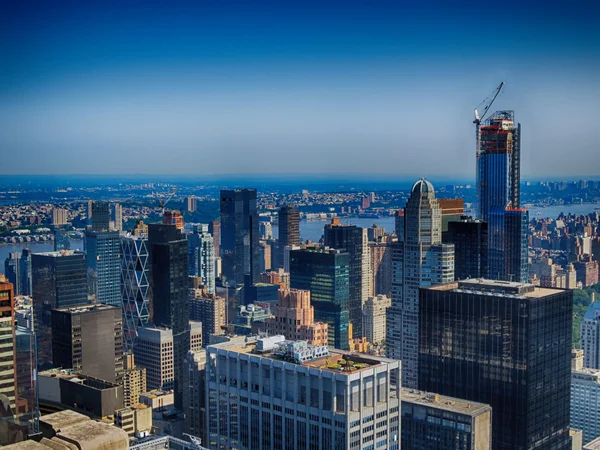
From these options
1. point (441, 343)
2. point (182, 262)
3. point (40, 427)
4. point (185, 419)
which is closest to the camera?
point (40, 427)

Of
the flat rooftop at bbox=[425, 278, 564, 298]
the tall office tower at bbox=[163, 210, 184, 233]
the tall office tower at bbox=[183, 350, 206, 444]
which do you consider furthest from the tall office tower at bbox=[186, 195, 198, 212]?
the flat rooftop at bbox=[425, 278, 564, 298]

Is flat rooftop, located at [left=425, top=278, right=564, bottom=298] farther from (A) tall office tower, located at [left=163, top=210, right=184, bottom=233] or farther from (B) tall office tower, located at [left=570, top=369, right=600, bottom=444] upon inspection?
(A) tall office tower, located at [left=163, top=210, right=184, bottom=233]

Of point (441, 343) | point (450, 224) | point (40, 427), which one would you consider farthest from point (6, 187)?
point (450, 224)

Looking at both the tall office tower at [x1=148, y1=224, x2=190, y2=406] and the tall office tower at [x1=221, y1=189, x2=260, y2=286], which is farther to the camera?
the tall office tower at [x1=221, y1=189, x2=260, y2=286]

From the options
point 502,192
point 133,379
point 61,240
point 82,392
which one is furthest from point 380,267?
point 82,392

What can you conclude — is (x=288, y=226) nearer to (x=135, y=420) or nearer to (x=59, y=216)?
(x=59, y=216)

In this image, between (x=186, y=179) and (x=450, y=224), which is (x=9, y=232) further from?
(x=450, y=224)
